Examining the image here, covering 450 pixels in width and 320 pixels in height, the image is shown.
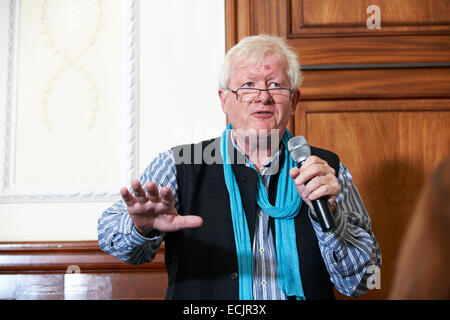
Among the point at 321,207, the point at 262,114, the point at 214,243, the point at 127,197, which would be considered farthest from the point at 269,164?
the point at 127,197

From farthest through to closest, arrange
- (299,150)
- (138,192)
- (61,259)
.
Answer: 1. (61,259)
2. (299,150)
3. (138,192)

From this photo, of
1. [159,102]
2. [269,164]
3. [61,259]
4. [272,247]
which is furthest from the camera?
[159,102]

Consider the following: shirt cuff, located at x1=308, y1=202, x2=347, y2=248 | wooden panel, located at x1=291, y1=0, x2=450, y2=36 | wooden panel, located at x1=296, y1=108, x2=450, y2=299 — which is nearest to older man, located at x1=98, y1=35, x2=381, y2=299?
shirt cuff, located at x1=308, y1=202, x2=347, y2=248

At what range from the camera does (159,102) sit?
1.51 m

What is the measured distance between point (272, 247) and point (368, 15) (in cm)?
102

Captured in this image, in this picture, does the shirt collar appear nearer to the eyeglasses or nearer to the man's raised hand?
the eyeglasses

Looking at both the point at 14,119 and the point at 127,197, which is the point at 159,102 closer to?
the point at 14,119

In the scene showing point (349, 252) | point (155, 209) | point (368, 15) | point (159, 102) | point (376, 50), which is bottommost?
point (349, 252)

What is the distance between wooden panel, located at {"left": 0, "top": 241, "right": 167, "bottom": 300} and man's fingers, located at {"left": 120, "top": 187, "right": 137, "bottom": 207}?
66 cm

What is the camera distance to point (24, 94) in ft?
4.99

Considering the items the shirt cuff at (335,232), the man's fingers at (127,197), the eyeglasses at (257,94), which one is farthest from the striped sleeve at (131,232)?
the shirt cuff at (335,232)

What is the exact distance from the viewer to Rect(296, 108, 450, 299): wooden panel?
1.47 meters

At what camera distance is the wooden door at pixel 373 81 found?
1486mm

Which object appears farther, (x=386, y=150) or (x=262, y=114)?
(x=386, y=150)
